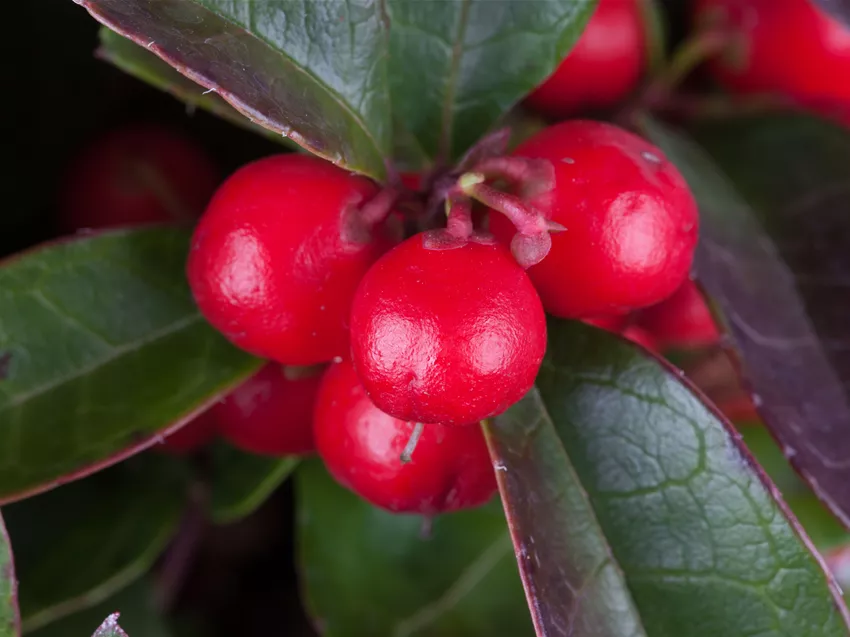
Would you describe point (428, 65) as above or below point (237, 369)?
above

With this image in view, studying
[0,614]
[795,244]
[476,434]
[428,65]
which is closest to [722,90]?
[795,244]

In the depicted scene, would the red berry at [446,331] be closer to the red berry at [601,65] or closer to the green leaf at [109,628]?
the green leaf at [109,628]

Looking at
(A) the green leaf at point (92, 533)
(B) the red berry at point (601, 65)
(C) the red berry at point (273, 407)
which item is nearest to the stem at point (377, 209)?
(C) the red berry at point (273, 407)

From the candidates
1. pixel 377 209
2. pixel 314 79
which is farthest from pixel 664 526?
pixel 314 79

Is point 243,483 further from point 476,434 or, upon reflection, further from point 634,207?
point 634,207

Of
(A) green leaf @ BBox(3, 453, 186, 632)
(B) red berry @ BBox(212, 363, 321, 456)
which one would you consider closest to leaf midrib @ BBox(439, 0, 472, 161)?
(B) red berry @ BBox(212, 363, 321, 456)

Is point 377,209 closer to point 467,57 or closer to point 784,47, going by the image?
point 467,57

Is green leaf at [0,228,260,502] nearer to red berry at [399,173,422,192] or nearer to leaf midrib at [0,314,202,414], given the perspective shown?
leaf midrib at [0,314,202,414]
